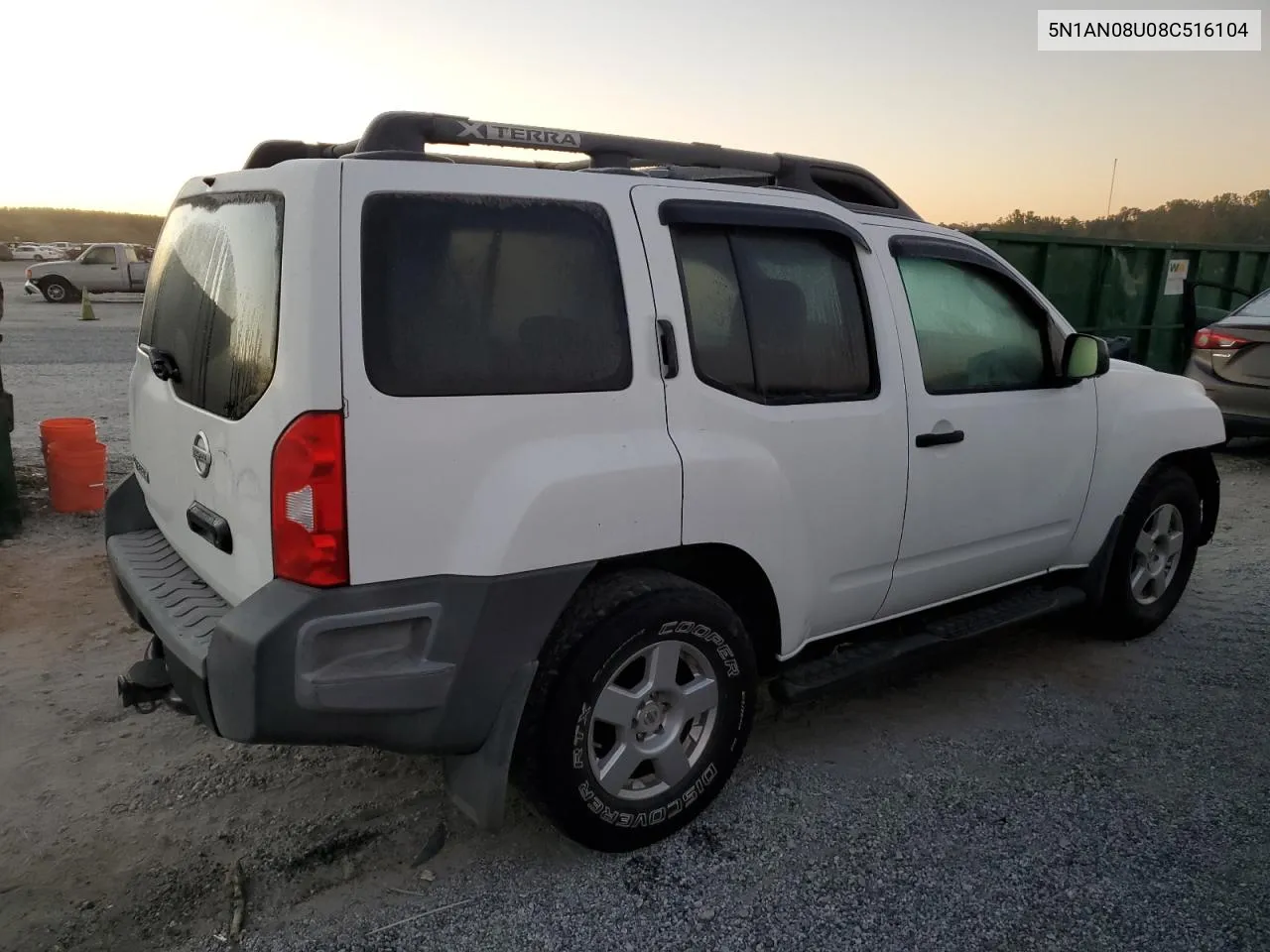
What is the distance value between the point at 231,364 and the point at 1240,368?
8.43 meters

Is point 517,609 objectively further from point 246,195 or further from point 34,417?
point 34,417

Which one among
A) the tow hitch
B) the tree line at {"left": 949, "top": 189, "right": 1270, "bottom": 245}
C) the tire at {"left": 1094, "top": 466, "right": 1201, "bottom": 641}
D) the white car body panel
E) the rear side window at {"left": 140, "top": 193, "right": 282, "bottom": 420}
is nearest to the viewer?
the rear side window at {"left": 140, "top": 193, "right": 282, "bottom": 420}

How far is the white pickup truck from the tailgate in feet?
94.9

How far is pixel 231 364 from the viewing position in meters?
2.51

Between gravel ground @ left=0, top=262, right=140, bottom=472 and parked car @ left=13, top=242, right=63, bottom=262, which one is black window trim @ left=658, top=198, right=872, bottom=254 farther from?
→ parked car @ left=13, top=242, right=63, bottom=262

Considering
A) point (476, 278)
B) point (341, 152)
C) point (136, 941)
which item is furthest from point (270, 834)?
point (341, 152)

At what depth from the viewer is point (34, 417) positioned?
31.8 ft

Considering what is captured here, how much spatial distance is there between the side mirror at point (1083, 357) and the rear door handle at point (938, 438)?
72 centimetres

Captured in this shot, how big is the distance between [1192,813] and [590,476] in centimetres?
231

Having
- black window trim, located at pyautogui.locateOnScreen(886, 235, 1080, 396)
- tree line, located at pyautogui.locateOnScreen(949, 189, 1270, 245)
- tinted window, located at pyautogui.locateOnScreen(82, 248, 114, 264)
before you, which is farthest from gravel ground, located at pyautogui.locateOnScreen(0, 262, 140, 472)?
tree line, located at pyautogui.locateOnScreen(949, 189, 1270, 245)

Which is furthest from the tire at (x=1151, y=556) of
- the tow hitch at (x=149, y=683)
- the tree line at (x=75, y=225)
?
the tree line at (x=75, y=225)

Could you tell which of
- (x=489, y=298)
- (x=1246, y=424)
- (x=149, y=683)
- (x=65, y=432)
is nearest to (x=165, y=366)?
(x=149, y=683)

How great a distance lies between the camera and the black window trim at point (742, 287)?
9.28 ft

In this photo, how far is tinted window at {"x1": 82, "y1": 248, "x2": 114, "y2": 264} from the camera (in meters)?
27.9
